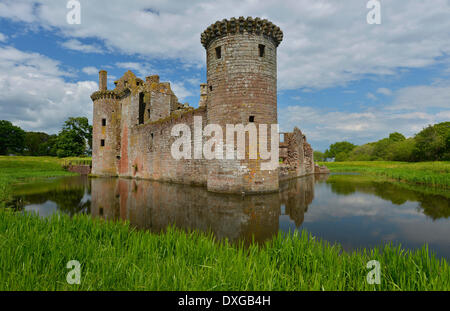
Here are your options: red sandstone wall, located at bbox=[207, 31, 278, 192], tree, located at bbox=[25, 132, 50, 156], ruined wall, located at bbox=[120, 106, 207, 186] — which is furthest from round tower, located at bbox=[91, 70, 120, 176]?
tree, located at bbox=[25, 132, 50, 156]

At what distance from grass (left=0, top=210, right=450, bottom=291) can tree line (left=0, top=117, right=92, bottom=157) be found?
44421 mm

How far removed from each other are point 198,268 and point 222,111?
945cm

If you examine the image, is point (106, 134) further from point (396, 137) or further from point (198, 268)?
point (396, 137)

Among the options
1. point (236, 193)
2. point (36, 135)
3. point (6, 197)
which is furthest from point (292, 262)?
point (36, 135)

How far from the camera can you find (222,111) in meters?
11.8

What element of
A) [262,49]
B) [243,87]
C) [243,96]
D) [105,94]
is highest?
[105,94]

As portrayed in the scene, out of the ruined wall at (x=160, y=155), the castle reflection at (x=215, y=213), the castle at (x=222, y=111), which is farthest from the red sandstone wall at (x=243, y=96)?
the ruined wall at (x=160, y=155)

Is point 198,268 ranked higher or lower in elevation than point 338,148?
lower

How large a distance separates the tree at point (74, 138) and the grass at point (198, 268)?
44.0 m

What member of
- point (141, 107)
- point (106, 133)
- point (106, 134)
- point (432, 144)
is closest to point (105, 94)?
point (106, 133)

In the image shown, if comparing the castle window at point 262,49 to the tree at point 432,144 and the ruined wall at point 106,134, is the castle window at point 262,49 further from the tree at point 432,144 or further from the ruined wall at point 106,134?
the tree at point 432,144

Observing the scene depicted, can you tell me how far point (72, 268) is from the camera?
2977mm

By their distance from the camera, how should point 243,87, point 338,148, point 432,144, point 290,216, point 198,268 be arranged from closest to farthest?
point 198,268
point 290,216
point 243,87
point 432,144
point 338,148
